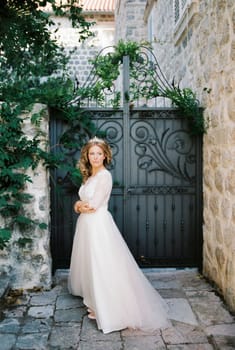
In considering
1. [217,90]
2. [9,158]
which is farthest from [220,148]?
[9,158]

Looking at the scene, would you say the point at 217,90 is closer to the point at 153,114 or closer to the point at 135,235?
the point at 153,114

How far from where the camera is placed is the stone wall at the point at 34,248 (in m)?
4.28

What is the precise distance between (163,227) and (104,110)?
157 cm

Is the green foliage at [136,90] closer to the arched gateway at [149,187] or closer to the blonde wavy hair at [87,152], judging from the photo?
the arched gateway at [149,187]

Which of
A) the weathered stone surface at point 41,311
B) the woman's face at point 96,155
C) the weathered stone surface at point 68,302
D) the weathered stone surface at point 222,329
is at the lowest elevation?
the weathered stone surface at point 222,329

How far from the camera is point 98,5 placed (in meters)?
13.8

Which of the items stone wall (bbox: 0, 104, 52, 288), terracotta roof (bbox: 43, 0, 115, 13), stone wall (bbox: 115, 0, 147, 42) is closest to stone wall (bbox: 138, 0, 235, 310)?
stone wall (bbox: 0, 104, 52, 288)

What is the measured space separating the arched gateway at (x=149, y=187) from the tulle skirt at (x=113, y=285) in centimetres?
126

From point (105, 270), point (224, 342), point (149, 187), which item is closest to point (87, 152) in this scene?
point (105, 270)

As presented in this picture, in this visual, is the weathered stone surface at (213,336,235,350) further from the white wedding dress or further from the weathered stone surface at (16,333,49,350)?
the weathered stone surface at (16,333,49,350)

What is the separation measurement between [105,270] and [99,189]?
683 millimetres

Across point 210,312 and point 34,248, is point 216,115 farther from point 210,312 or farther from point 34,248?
point 34,248

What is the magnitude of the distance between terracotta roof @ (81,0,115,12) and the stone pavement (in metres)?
11.2

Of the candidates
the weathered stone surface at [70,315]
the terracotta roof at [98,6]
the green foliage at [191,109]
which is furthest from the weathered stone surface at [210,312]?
the terracotta roof at [98,6]
